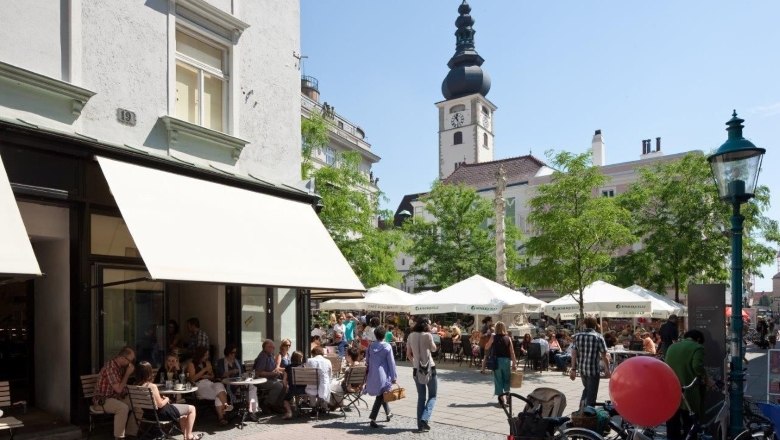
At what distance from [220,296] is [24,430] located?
13.1 ft

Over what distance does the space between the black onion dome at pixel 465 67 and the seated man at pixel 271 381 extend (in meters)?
71.6

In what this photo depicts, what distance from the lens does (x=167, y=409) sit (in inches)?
329

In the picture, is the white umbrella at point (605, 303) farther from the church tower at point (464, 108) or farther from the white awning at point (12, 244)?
the church tower at point (464, 108)

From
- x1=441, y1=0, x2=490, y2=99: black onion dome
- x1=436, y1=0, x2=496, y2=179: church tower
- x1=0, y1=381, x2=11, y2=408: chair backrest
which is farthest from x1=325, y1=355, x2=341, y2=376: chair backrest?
x1=441, y1=0, x2=490, y2=99: black onion dome

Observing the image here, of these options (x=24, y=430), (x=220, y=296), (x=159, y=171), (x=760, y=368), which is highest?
(x=159, y=171)

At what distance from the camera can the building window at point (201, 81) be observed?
35.5 ft

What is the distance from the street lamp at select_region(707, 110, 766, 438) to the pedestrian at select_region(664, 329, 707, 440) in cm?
75

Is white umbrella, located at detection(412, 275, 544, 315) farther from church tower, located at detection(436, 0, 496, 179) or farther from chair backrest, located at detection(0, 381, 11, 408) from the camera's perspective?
church tower, located at detection(436, 0, 496, 179)

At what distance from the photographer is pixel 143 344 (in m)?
10.6

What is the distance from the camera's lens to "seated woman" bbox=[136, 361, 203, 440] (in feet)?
27.4

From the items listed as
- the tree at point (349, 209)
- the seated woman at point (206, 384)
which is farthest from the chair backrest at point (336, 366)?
the tree at point (349, 209)

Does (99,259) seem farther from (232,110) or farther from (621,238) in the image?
(621,238)

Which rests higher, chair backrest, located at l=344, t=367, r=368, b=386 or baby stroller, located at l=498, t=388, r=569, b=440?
baby stroller, located at l=498, t=388, r=569, b=440

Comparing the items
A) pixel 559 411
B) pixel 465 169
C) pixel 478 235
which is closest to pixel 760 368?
pixel 559 411
